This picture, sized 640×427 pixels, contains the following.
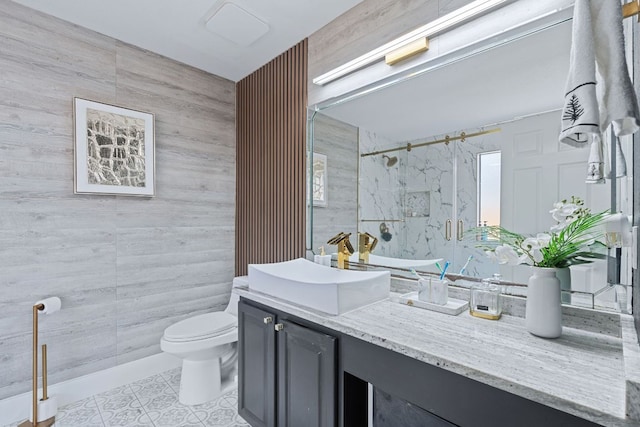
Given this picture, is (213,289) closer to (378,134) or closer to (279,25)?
(378,134)

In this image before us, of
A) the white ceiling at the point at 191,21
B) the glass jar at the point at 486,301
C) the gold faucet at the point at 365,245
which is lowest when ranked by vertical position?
the glass jar at the point at 486,301

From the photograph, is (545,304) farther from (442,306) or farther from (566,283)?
(442,306)

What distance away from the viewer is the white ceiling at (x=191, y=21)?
179 centimetres

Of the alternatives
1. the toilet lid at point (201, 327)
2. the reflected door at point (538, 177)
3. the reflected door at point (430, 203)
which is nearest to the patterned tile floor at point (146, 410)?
the toilet lid at point (201, 327)

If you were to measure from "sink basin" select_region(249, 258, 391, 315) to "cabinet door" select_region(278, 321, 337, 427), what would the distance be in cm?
12

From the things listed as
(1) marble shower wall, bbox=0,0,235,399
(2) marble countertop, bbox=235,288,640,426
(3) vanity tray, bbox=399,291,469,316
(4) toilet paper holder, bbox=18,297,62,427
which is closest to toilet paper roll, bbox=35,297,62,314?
(4) toilet paper holder, bbox=18,297,62,427

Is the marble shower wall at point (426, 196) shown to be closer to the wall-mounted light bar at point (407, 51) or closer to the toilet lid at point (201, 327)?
A: the wall-mounted light bar at point (407, 51)

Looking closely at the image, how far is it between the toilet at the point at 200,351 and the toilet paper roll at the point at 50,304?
635 millimetres

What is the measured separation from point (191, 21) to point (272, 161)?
103 centimetres

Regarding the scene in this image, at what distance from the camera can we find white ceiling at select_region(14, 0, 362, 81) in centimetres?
179

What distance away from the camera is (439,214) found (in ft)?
4.82

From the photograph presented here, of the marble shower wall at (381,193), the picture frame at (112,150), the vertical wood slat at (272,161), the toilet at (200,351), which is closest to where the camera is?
the marble shower wall at (381,193)

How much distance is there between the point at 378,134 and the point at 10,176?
216cm

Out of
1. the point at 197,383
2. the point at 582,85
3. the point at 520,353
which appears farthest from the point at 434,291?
the point at 197,383
